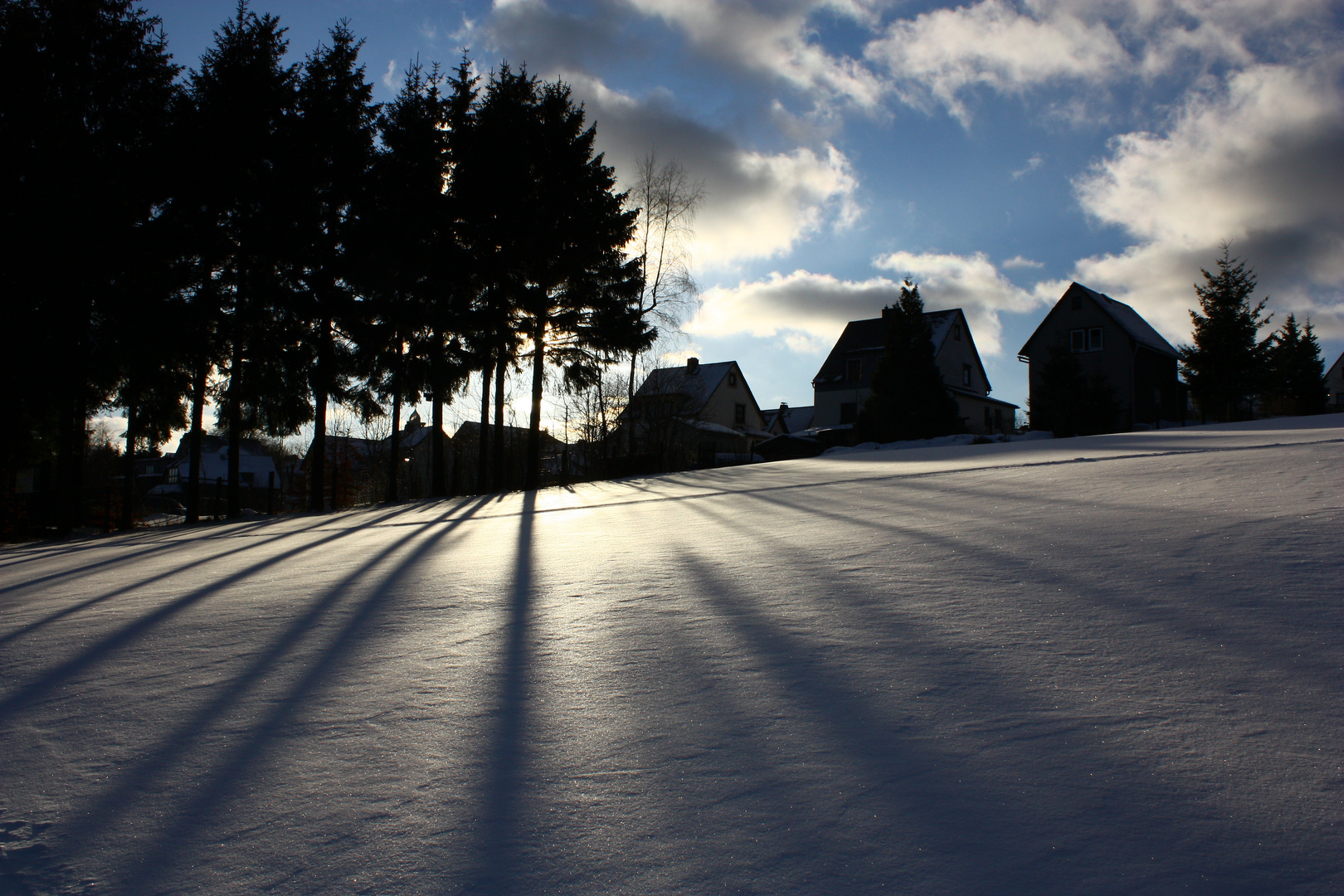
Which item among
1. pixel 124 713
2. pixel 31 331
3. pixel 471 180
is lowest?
pixel 124 713

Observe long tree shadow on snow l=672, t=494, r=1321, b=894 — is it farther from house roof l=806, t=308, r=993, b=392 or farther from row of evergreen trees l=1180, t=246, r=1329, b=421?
house roof l=806, t=308, r=993, b=392

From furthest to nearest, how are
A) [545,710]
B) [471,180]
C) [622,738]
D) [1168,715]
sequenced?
[471,180], [545,710], [622,738], [1168,715]

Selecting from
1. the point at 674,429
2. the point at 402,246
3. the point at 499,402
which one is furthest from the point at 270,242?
the point at 674,429

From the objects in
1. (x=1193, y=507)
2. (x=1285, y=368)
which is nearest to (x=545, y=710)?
(x=1193, y=507)

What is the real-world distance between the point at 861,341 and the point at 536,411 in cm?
2527

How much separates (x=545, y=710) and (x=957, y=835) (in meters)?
1.32

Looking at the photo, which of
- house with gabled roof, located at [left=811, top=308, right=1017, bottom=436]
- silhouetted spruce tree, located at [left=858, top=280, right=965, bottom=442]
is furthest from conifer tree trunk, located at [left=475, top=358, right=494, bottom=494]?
house with gabled roof, located at [left=811, top=308, right=1017, bottom=436]

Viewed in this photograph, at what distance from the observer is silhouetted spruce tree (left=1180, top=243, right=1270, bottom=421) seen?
85.0ft

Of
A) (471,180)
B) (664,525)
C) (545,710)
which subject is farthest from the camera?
(471,180)

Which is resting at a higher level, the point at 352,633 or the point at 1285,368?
the point at 1285,368

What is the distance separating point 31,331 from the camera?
14758mm

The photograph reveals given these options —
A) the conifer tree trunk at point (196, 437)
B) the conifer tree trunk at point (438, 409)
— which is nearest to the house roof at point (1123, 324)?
the conifer tree trunk at point (438, 409)

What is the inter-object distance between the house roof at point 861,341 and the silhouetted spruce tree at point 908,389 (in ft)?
43.2

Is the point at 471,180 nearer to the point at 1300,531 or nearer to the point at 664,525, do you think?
the point at 664,525
